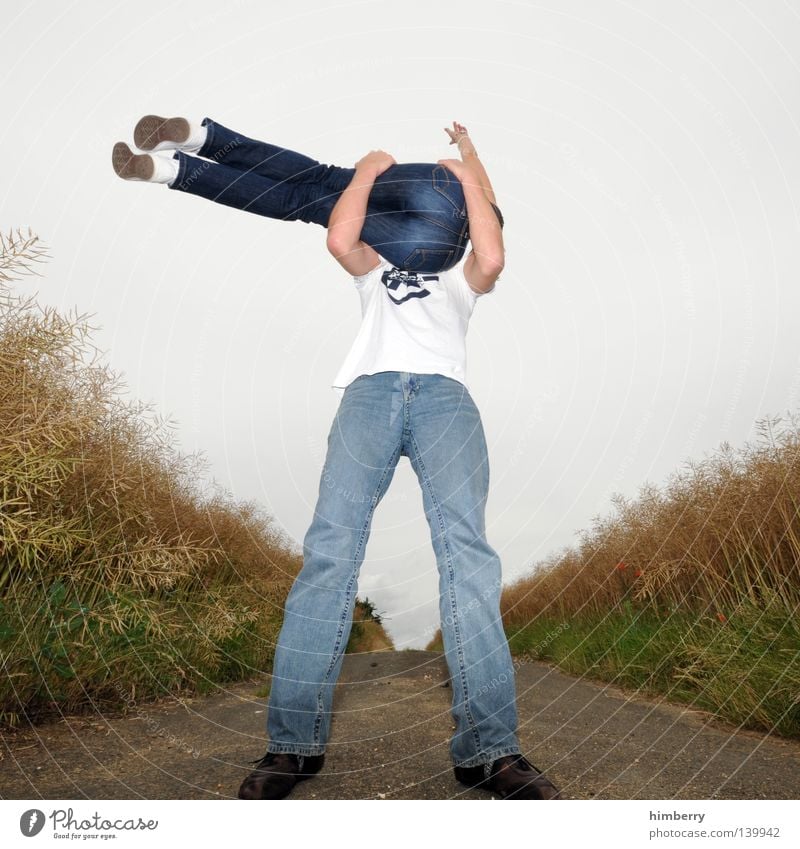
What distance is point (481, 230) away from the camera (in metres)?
2.90

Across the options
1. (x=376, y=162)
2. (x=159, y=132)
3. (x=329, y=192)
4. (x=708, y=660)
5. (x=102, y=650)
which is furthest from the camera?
(x=708, y=660)

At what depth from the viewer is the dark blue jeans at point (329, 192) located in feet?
10.3

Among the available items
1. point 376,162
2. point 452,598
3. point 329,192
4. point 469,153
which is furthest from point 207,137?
point 452,598

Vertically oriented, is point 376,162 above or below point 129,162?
below

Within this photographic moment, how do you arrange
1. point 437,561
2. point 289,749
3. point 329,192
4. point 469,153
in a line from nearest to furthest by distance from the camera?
point 289,749
point 437,561
point 469,153
point 329,192

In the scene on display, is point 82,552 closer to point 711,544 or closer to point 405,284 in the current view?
point 405,284

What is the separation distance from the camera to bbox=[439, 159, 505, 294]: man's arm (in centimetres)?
289

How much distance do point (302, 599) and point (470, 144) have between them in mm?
2483

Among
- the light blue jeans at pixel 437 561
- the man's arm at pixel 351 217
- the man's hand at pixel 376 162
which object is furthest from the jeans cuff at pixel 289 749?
the man's hand at pixel 376 162

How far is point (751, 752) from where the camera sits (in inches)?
138

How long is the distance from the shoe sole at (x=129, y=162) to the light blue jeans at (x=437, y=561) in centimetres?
174

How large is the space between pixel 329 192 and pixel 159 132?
97cm

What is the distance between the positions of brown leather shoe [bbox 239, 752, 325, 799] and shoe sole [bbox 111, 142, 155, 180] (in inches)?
119

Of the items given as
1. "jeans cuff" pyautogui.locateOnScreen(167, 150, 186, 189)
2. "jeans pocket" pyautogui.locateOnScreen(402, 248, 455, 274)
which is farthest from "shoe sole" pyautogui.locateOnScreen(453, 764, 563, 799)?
"jeans cuff" pyautogui.locateOnScreen(167, 150, 186, 189)
